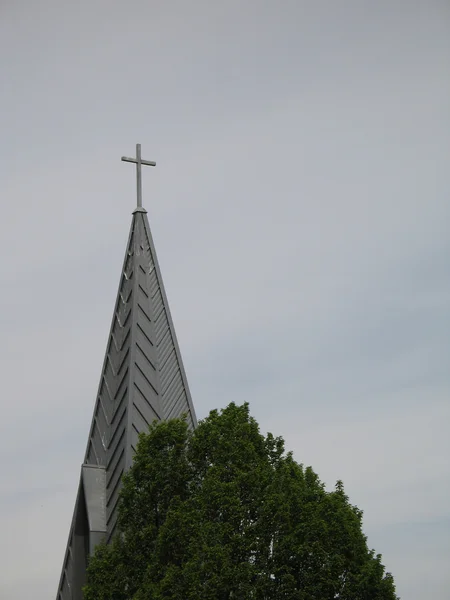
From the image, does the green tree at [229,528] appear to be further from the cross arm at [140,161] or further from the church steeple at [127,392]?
the cross arm at [140,161]

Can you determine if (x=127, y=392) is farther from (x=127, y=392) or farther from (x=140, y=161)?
(x=140, y=161)

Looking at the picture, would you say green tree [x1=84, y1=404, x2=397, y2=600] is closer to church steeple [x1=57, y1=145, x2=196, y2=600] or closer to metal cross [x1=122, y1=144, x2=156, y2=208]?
church steeple [x1=57, y1=145, x2=196, y2=600]

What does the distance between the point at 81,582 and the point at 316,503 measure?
13613mm

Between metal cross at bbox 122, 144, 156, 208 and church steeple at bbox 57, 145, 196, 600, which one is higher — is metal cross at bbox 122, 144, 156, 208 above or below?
above

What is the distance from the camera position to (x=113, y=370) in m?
48.5

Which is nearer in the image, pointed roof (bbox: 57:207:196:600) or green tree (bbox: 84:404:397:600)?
green tree (bbox: 84:404:397:600)

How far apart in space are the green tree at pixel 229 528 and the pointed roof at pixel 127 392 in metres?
4.36

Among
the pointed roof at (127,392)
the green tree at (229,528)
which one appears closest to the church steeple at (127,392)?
the pointed roof at (127,392)

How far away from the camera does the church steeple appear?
4406 cm

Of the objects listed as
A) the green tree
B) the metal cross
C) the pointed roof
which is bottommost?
the green tree

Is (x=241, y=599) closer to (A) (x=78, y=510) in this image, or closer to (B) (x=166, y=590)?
(B) (x=166, y=590)

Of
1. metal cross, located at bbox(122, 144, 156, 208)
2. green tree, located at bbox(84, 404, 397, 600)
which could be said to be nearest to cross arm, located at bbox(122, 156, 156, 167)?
metal cross, located at bbox(122, 144, 156, 208)

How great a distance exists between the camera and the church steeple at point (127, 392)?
44.1 m

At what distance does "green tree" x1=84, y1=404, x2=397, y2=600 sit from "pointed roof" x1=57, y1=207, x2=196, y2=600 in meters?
4.36
